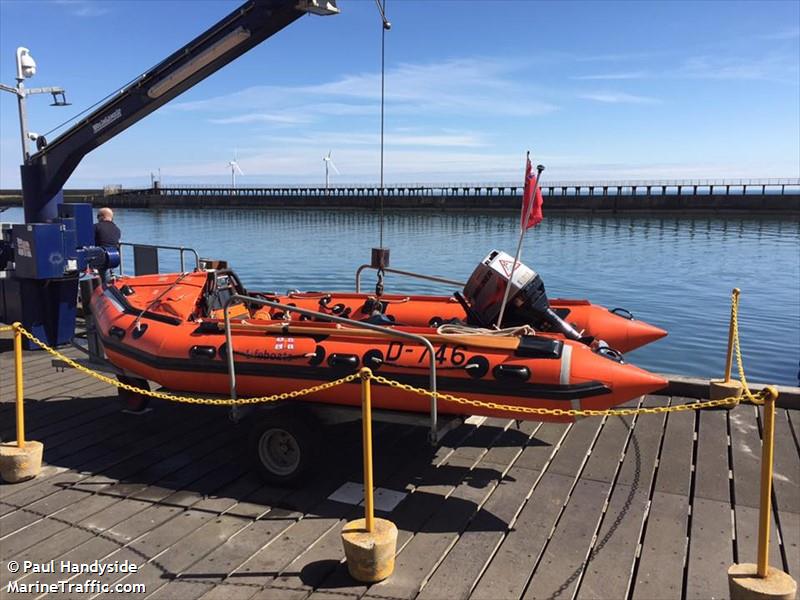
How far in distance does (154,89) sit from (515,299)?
237 inches

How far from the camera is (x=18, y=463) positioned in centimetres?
459

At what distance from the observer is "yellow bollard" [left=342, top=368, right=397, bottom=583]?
3299 millimetres

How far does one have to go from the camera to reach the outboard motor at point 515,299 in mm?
5293

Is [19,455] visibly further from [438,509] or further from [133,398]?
[438,509]

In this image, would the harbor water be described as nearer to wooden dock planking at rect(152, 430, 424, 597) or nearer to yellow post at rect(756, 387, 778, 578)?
yellow post at rect(756, 387, 778, 578)

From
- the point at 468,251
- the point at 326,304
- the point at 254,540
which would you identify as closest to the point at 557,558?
the point at 254,540

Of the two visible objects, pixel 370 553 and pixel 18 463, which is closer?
pixel 370 553

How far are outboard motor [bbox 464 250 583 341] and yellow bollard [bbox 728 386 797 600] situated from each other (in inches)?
91.2

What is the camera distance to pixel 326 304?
670 cm

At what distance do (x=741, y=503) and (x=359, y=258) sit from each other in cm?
2638

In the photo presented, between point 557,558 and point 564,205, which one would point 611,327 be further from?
point 564,205

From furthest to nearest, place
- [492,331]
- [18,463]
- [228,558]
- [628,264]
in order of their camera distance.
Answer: [628,264] < [492,331] < [18,463] < [228,558]

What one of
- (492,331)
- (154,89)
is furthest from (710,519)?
(154,89)

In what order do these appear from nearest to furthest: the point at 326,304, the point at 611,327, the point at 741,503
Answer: the point at 741,503, the point at 611,327, the point at 326,304
